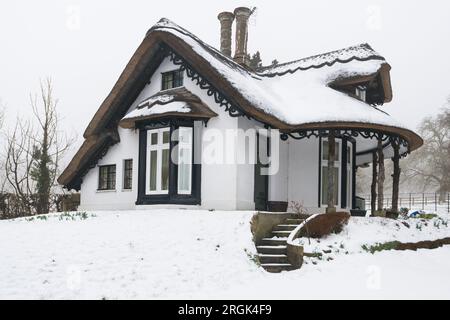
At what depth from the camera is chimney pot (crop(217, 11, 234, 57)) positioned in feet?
63.8

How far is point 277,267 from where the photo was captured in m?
10.3

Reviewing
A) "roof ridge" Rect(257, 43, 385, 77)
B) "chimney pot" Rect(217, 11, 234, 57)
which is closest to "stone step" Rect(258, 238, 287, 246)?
"roof ridge" Rect(257, 43, 385, 77)

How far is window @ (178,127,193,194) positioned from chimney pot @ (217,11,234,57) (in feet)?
22.4

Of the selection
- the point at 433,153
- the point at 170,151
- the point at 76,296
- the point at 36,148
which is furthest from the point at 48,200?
the point at 433,153

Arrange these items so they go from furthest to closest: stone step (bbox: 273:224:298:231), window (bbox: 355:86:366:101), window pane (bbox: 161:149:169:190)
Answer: window (bbox: 355:86:366:101) < window pane (bbox: 161:149:169:190) < stone step (bbox: 273:224:298:231)

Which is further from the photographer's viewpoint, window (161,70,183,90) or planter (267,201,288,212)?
window (161,70,183,90)

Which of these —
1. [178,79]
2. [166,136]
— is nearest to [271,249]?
[166,136]

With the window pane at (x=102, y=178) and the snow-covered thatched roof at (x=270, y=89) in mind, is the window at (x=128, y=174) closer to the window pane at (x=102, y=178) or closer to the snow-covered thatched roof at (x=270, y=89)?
the snow-covered thatched roof at (x=270, y=89)

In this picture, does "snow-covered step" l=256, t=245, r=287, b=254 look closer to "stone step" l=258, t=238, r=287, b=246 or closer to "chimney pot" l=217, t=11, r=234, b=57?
"stone step" l=258, t=238, r=287, b=246

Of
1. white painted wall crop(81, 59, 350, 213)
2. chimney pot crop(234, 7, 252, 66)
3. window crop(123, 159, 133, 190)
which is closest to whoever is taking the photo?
white painted wall crop(81, 59, 350, 213)

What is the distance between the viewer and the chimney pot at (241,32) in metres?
18.8

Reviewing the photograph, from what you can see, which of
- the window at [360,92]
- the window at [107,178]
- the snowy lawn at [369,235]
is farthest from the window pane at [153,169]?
the window at [360,92]

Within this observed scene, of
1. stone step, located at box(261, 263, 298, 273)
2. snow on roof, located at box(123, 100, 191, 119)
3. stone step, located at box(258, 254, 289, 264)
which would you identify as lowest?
stone step, located at box(261, 263, 298, 273)
